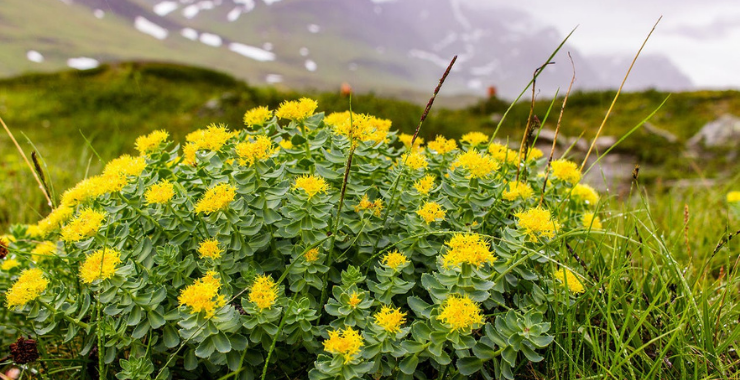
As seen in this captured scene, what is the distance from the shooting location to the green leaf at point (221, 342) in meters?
1.15

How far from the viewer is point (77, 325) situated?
4.59 feet

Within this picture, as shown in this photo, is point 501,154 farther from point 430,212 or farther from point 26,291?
point 26,291

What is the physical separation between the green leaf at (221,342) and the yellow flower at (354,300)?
34 centimetres

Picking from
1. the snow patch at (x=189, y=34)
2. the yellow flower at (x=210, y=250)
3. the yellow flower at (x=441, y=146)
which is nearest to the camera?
the yellow flower at (x=210, y=250)

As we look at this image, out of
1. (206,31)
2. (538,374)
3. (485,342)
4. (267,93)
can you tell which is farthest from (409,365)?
(206,31)

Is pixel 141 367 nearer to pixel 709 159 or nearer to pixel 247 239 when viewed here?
pixel 247 239

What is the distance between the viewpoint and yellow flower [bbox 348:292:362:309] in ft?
4.01

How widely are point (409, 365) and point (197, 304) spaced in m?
0.58

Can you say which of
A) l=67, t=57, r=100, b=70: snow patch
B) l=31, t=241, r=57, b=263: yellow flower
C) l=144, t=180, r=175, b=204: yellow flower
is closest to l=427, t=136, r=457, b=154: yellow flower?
l=144, t=180, r=175, b=204: yellow flower

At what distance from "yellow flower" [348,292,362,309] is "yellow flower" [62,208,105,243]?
2.79 feet

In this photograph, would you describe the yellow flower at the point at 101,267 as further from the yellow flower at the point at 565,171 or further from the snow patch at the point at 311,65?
the snow patch at the point at 311,65

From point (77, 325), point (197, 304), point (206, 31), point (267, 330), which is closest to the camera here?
point (197, 304)

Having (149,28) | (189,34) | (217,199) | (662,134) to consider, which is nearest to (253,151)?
(217,199)

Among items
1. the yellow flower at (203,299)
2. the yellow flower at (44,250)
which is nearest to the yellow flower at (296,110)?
the yellow flower at (203,299)
